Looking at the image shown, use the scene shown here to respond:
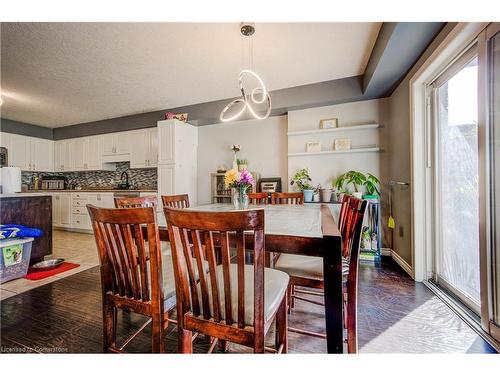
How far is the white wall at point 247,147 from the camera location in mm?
3957

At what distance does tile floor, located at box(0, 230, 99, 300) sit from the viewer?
7.41 ft

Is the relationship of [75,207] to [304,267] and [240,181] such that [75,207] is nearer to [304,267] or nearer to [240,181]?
[240,181]

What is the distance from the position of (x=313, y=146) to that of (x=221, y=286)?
2.97 metres

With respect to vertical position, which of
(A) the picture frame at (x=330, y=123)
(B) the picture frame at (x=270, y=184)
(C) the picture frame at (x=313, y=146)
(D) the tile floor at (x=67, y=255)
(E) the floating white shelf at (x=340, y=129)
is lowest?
(D) the tile floor at (x=67, y=255)

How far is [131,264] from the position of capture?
1.10 metres

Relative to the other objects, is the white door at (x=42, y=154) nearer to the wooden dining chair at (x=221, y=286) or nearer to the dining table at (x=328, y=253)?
the wooden dining chair at (x=221, y=286)

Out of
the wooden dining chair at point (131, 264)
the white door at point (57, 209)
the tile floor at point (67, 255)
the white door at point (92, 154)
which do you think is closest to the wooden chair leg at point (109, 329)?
the wooden dining chair at point (131, 264)

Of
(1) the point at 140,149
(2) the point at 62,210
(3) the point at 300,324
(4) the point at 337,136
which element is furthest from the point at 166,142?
(3) the point at 300,324

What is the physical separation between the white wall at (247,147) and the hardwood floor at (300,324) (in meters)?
2.37

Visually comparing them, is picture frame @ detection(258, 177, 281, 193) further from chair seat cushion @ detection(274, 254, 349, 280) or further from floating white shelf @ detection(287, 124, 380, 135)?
A: chair seat cushion @ detection(274, 254, 349, 280)

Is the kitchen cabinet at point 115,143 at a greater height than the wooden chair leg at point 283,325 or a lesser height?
greater

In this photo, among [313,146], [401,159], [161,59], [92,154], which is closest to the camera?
[161,59]

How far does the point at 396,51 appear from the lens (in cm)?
210
